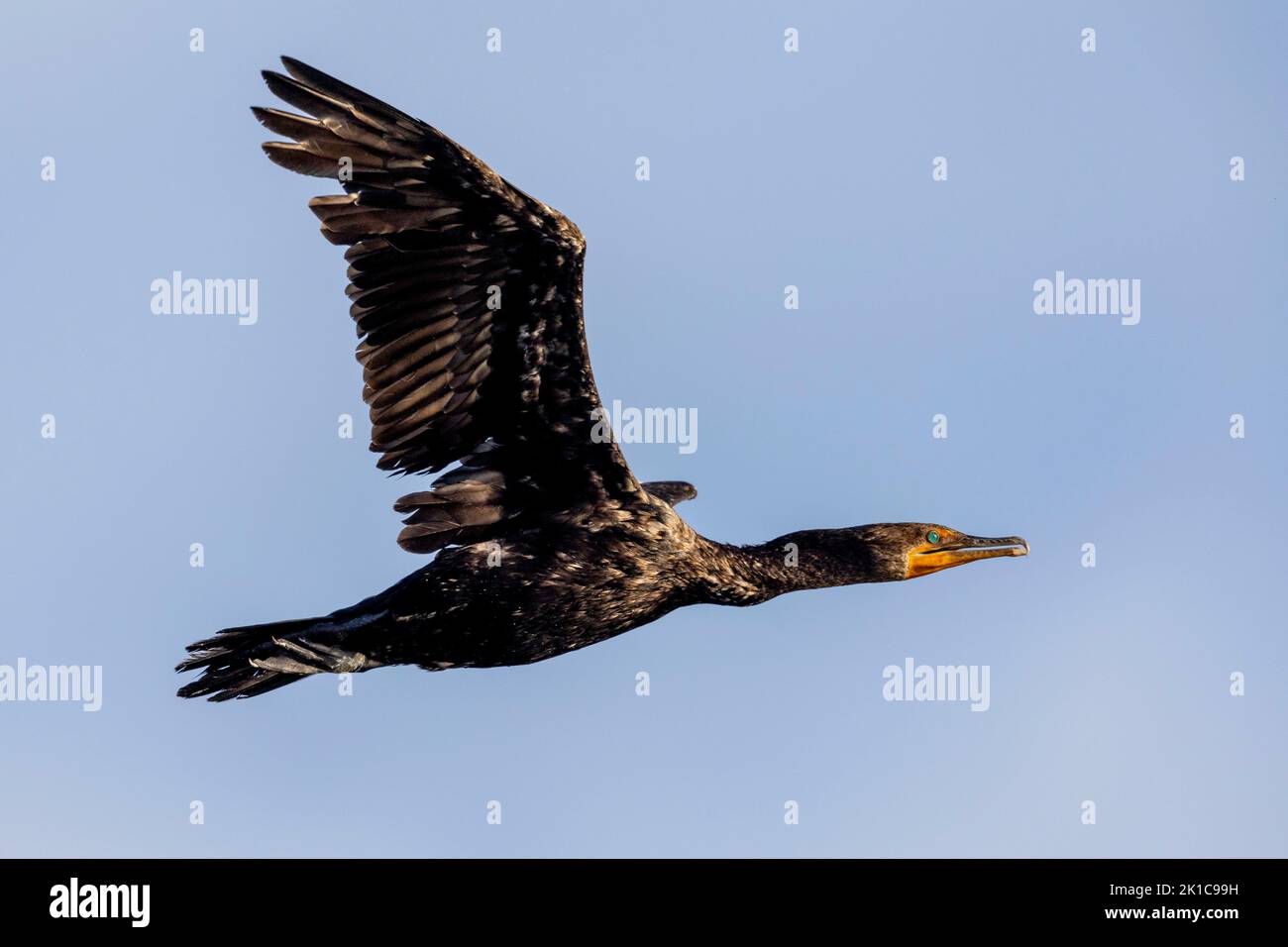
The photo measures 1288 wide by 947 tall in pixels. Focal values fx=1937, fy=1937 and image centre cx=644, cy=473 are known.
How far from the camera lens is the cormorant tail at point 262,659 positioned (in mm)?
10445

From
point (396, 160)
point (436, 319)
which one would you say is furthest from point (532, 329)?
point (396, 160)

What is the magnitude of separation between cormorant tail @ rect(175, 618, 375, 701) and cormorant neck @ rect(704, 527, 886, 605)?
215cm

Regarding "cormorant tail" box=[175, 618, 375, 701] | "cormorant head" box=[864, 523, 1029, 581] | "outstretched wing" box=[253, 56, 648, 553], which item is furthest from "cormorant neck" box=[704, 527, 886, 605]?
"cormorant tail" box=[175, 618, 375, 701]

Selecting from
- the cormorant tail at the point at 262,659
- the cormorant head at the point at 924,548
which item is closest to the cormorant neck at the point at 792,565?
the cormorant head at the point at 924,548

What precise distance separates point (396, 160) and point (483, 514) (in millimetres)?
2021

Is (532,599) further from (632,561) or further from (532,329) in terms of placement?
(532,329)

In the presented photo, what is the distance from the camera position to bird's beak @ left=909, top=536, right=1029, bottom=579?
460 inches

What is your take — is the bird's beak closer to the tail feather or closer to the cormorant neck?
the cormorant neck

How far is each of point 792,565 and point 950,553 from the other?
3.26ft

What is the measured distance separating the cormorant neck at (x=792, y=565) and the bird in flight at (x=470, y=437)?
121 mm

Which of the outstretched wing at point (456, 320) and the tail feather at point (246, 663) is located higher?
the outstretched wing at point (456, 320)

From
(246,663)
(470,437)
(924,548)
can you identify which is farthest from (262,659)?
(924,548)

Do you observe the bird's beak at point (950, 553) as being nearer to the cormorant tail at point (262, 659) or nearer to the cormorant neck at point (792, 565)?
the cormorant neck at point (792, 565)

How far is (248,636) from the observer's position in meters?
10.7
